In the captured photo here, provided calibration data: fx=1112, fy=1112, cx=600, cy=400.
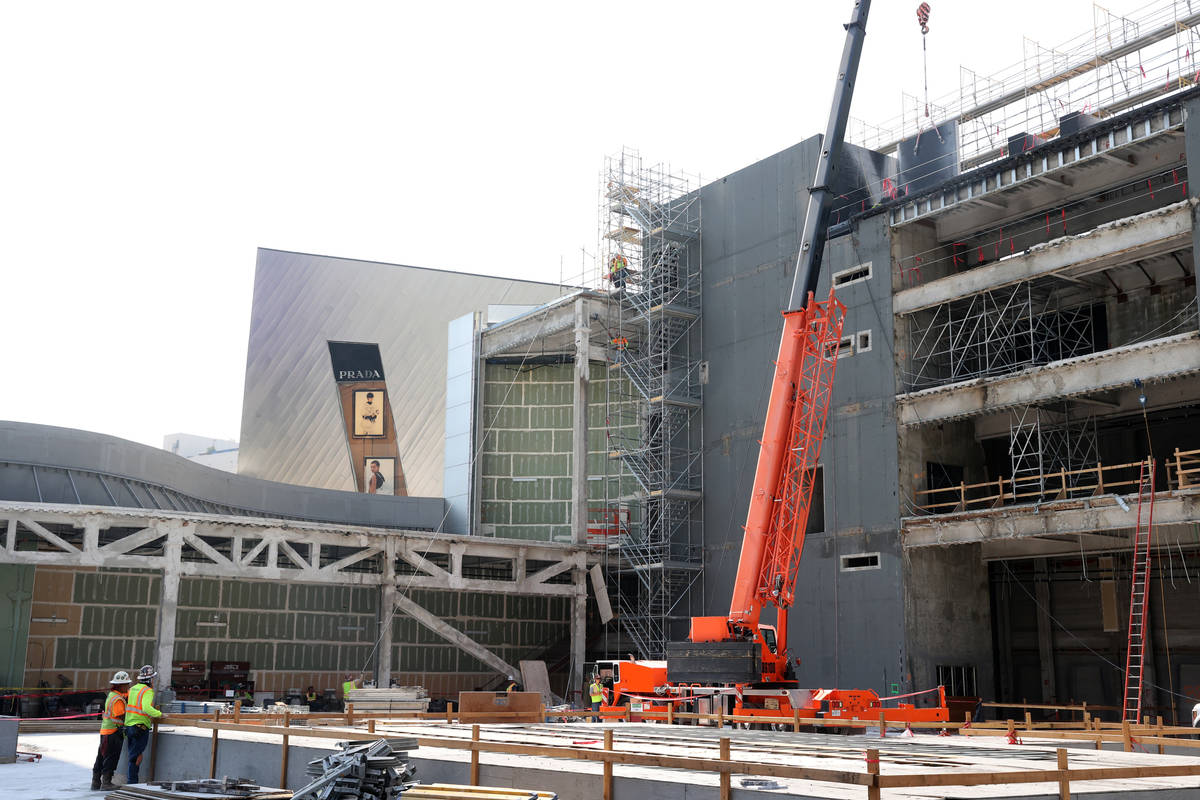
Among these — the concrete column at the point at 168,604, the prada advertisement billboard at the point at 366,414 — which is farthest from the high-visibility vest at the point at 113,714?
the prada advertisement billboard at the point at 366,414

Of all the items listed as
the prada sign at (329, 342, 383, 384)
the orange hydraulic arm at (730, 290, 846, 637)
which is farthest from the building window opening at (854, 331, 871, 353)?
the prada sign at (329, 342, 383, 384)

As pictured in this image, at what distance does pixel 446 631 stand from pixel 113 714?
21684 millimetres

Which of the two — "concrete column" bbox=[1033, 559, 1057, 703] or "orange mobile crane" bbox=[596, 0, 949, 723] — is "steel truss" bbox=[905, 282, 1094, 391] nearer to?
"orange mobile crane" bbox=[596, 0, 949, 723]

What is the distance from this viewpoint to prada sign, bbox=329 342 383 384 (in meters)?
62.7

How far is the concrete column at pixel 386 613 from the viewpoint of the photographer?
34.9 m

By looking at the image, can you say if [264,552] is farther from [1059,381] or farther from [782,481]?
[1059,381]

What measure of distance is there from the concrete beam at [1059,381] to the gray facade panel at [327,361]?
35.0 m

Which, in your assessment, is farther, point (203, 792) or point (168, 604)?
point (168, 604)

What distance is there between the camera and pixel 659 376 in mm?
40281

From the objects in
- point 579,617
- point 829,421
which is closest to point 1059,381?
point 829,421

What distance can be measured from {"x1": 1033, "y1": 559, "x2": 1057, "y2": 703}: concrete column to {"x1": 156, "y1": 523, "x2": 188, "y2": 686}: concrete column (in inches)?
1029

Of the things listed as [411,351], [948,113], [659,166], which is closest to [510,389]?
Result: [659,166]

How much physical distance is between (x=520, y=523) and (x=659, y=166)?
52.0ft

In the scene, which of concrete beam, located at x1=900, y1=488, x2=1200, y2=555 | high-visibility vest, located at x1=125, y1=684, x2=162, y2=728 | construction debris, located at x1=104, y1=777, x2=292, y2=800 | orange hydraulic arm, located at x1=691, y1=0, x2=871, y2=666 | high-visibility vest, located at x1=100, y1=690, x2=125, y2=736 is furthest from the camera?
orange hydraulic arm, located at x1=691, y1=0, x2=871, y2=666
